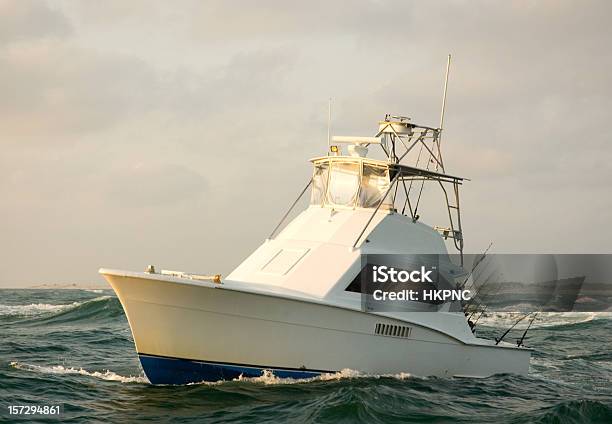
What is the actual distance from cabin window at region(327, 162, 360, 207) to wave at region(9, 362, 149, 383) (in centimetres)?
571

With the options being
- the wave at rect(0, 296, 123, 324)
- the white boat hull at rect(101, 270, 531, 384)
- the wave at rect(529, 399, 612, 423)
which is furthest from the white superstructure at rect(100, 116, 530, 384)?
the wave at rect(0, 296, 123, 324)

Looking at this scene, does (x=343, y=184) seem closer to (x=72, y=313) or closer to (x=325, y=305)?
(x=325, y=305)

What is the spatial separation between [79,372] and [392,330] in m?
6.73

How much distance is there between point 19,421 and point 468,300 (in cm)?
989

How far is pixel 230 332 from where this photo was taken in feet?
44.5

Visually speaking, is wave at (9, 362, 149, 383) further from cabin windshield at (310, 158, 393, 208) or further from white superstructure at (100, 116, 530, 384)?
cabin windshield at (310, 158, 393, 208)

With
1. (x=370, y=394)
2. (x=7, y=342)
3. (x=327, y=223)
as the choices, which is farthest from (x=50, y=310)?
(x=370, y=394)

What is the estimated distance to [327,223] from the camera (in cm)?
1645

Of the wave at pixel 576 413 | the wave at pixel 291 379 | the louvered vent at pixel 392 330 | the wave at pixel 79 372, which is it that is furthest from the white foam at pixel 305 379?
the wave at pixel 576 413

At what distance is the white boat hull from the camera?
44.1ft

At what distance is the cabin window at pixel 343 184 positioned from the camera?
17.0 meters

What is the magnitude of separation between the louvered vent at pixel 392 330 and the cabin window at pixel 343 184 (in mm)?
3193

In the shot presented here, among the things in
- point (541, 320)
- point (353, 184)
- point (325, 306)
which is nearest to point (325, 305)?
point (325, 306)

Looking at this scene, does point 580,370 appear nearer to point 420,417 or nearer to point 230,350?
point 420,417
